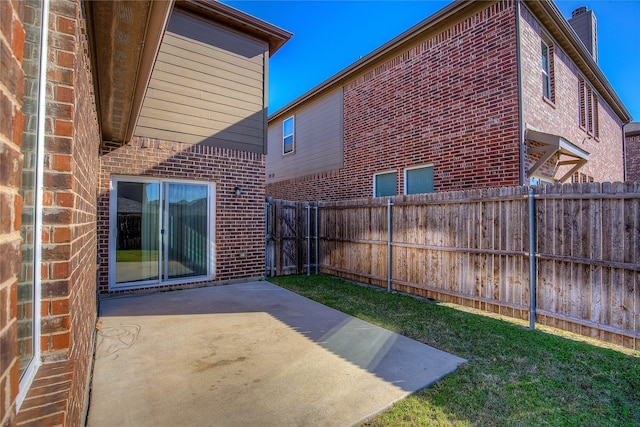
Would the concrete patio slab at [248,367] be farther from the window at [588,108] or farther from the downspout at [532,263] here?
the window at [588,108]

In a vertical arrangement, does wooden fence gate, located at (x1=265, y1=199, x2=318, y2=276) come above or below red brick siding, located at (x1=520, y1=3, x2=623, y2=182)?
below

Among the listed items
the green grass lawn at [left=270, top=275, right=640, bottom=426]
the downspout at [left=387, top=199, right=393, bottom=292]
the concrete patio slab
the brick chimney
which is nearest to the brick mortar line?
the concrete patio slab

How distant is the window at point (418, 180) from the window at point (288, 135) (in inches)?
235

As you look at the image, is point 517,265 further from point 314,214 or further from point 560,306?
point 314,214

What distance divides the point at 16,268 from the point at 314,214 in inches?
326

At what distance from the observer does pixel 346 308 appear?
5.49m

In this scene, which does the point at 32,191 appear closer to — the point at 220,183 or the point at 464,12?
the point at 220,183

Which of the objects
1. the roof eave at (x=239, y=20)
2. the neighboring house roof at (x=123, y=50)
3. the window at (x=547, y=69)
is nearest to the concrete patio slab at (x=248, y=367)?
the neighboring house roof at (x=123, y=50)

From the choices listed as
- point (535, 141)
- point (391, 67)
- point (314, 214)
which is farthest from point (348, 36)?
point (535, 141)

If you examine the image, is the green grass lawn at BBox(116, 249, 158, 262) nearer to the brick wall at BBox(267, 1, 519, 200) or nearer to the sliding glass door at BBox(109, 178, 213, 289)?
the sliding glass door at BBox(109, 178, 213, 289)

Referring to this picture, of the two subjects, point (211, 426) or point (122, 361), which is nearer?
point (211, 426)

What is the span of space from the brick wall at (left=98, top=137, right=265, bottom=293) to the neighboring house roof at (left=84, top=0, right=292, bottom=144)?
1.14 m

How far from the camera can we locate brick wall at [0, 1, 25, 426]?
70cm

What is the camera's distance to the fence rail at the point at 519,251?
12.9 ft
